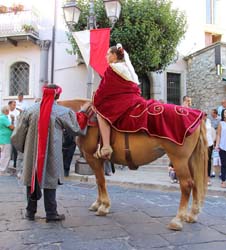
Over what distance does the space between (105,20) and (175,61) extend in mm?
4958

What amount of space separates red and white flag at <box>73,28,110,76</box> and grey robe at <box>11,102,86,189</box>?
16.0 feet

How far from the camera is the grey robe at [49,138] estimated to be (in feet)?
15.2

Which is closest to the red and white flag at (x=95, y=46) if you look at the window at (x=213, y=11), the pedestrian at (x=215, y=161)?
the pedestrian at (x=215, y=161)

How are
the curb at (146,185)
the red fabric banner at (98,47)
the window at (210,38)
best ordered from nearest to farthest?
the curb at (146,185) < the red fabric banner at (98,47) < the window at (210,38)

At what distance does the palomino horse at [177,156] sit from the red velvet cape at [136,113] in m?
0.12

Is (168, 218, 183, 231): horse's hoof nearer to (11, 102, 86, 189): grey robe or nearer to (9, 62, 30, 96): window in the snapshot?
(11, 102, 86, 189): grey robe

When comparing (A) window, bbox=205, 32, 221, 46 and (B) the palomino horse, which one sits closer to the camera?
(B) the palomino horse

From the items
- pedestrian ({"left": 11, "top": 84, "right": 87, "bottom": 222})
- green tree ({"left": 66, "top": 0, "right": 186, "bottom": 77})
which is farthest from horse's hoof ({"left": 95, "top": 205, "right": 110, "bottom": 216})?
green tree ({"left": 66, "top": 0, "right": 186, "bottom": 77})

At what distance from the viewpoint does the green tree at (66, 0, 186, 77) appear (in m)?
13.7

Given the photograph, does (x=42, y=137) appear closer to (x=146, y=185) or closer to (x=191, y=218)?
(x=191, y=218)

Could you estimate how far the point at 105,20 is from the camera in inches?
554

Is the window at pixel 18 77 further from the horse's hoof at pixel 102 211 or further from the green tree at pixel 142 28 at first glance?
the horse's hoof at pixel 102 211

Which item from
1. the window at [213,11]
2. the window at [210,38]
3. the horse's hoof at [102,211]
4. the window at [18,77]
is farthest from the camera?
the window at [213,11]

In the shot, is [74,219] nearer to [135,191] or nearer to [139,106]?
[139,106]
